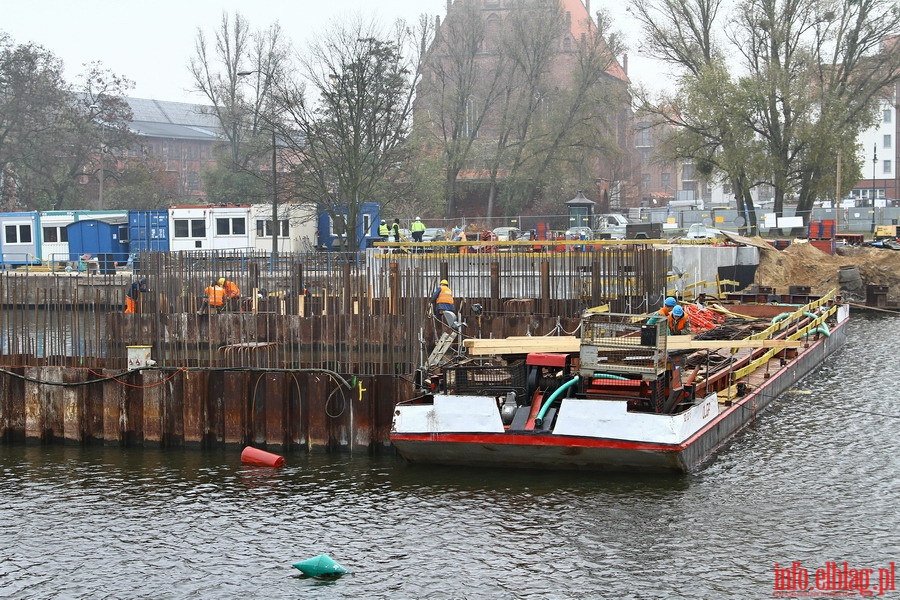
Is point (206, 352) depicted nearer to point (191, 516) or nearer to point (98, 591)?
point (191, 516)

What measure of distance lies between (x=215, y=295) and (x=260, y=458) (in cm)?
651

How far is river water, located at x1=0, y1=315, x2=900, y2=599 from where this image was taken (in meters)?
12.5

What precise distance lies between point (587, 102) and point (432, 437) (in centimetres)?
5307

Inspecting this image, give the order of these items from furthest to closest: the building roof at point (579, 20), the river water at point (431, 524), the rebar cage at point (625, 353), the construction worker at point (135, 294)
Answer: the building roof at point (579, 20) → the construction worker at point (135, 294) → the rebar cage at point (625, 353) → the river water at point (431, 524)

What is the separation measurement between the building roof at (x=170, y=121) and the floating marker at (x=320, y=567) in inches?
4192

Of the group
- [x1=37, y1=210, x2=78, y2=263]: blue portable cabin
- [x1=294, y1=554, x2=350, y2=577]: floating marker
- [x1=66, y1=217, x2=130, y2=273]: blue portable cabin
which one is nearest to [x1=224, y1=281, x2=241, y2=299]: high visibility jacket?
[x1=294, y1=554, x2=350, y2=577]: floating marker

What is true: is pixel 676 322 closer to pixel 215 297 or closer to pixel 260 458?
pixel 260 458

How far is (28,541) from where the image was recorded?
14055mm

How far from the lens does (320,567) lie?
41.4ft

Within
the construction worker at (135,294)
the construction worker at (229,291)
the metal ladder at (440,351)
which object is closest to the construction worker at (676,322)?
the metal ladder at (440,351)

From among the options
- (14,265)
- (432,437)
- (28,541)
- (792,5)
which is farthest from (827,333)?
(14,265)

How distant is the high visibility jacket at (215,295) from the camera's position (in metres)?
22.6

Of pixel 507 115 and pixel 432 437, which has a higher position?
pixel 507 115

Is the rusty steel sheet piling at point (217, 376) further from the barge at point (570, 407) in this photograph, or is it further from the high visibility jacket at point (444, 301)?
the barge at point (570, 407)
